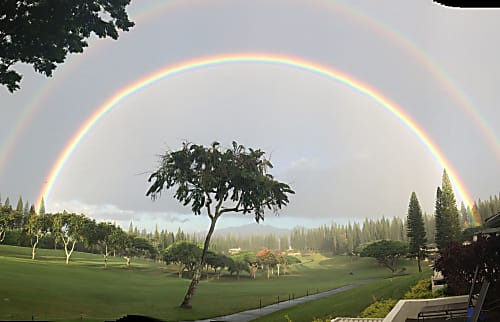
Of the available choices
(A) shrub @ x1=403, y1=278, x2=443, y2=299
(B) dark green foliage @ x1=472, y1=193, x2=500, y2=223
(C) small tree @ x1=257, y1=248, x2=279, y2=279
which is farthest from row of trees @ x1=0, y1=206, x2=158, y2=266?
(B) dark green foliage @ x1=472, y1=193, x2=500, y2=223

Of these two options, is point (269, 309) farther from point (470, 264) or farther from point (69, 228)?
point (69, 228)

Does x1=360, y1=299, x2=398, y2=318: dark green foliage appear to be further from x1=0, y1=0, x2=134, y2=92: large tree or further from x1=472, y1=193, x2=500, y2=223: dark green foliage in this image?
x1=0, y1=0, x2=134, y2=92: large tree

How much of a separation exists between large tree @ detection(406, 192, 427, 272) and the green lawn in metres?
0.25

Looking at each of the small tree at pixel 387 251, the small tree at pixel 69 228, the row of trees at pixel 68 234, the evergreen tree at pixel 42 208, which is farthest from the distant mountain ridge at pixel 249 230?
the evergreen tree at pixel 42 208

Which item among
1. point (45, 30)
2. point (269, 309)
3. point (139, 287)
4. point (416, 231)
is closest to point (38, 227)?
point (139, 287)

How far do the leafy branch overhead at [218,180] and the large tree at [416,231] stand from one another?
2.59 metres

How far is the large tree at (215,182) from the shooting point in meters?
6.49

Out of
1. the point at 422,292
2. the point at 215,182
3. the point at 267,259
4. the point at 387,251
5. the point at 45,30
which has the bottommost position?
the point at 422,292

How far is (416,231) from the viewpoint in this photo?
7.23m

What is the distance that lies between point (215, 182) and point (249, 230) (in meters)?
1.06

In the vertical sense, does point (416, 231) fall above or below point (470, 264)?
above

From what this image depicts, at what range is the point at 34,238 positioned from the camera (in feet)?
19.5

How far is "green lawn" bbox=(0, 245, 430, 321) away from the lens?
18.2ft

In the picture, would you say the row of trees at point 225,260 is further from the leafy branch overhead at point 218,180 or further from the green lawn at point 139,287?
the leafy branch overhead at point 218,180
